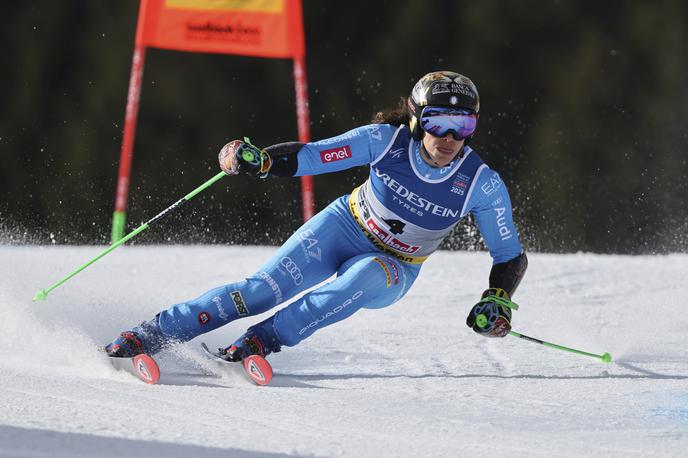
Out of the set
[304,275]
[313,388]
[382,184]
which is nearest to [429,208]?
[382,184]

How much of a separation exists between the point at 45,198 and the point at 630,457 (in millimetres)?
5483

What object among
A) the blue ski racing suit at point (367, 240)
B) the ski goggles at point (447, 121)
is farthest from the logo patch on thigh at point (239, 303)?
the ski goggles at point (447, 121)

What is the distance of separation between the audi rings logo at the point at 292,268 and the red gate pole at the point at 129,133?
11.0 ft

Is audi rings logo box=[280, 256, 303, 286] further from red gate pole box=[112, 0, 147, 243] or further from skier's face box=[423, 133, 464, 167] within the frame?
red gate pole box=[112, 0, 147, 243]

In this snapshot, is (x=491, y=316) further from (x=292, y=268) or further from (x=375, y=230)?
(x=292, y=268)

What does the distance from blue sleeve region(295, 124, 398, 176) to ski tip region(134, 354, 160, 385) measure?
83 cm

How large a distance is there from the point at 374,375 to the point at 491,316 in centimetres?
48

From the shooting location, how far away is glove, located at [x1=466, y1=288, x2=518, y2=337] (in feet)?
11.6

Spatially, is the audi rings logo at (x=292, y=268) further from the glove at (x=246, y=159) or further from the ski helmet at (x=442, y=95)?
the ski helmet at (x=442, y=95)

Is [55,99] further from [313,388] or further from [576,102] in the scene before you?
[313,388]

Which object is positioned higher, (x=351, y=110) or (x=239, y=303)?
(x=351, y=110)

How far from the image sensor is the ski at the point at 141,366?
10.6 ft

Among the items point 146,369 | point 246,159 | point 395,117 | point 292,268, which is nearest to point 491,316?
point 292,268

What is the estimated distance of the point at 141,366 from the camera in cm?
326
